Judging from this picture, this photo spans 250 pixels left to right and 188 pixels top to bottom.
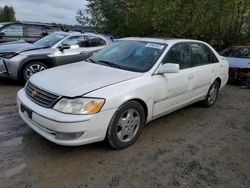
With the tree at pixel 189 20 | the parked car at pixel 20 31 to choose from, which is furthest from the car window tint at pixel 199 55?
the parked car at pixel 20 31

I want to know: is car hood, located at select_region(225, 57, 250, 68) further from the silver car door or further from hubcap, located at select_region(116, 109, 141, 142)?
hubcap, located at select_region(116, 109, 141, 142)

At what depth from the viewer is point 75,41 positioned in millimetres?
7957

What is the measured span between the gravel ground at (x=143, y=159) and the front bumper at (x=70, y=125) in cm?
31

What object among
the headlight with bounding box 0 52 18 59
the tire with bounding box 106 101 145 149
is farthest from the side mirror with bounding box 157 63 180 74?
the headlight with bounding box 0 52 18 59

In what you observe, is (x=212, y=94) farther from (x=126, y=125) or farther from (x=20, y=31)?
(x=20, y=31)

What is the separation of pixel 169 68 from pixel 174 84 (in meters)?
0.44

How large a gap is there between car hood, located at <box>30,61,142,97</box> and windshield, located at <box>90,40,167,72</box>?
21 cm

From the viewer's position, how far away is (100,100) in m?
3.37

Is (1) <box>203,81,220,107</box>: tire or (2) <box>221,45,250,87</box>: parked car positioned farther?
(2) <box>221,45,250,87</box>: parked car

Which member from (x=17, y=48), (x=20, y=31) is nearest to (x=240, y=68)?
(x=17, y=48)

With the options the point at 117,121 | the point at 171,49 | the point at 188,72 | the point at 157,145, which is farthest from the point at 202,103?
the point at 117,121

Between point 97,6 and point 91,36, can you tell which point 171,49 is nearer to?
point 91,36

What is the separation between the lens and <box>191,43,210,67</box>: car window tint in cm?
521

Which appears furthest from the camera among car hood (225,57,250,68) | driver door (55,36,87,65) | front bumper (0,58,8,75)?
car hood (225,57,250,68)
